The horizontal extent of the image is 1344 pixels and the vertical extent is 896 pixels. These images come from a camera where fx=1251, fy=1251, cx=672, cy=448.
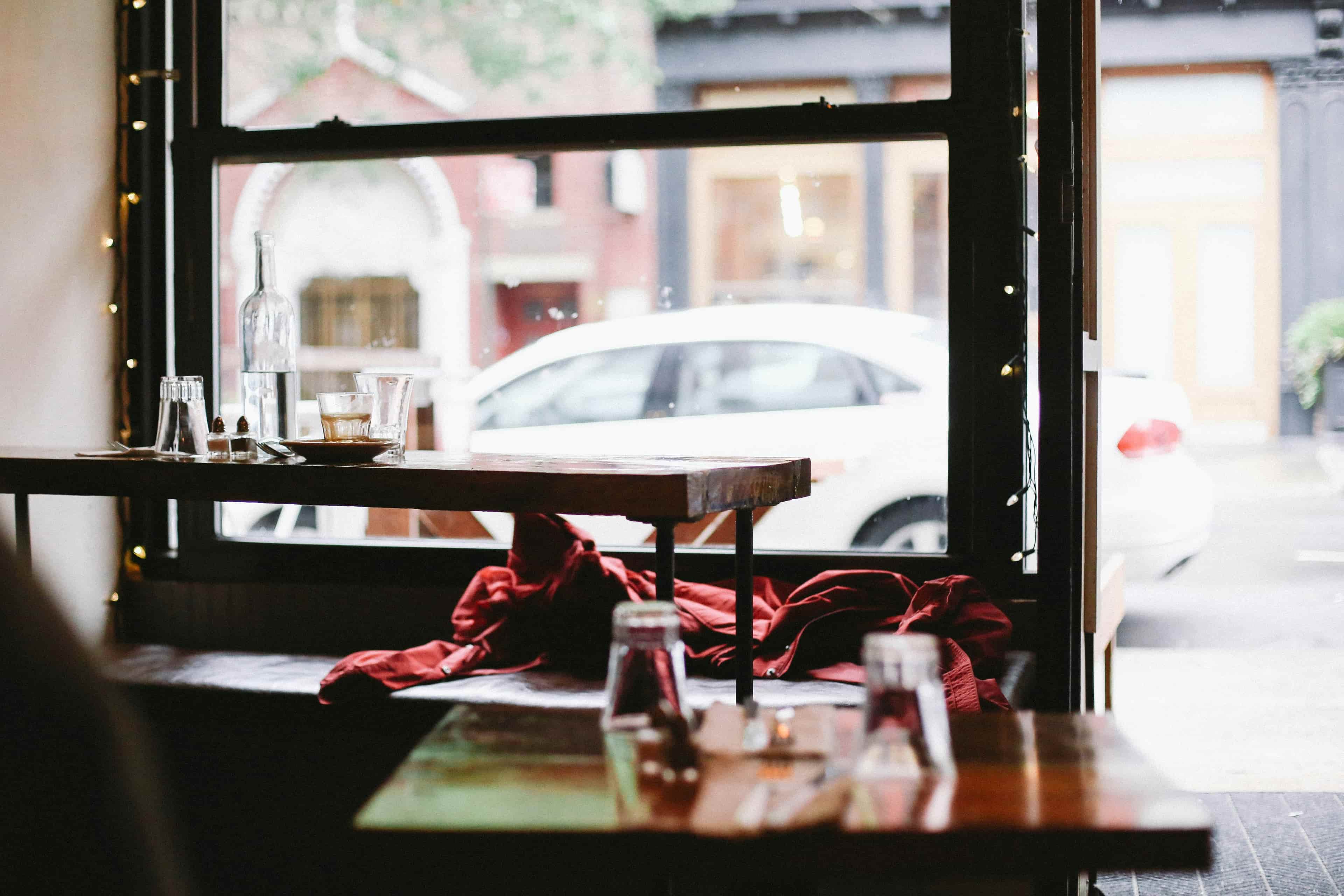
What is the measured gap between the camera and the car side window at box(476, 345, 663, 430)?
8.88 feet

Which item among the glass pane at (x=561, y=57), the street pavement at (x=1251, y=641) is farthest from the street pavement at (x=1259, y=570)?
the glass pane at (x=561, y=57)

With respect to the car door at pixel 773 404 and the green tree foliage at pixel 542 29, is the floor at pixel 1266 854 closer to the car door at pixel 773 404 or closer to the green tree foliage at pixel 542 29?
the car door at pixel 773 404

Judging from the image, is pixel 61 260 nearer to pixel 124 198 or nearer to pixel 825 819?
pixel 124 198

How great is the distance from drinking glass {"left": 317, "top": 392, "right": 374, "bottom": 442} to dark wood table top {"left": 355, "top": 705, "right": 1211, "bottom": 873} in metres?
0.98

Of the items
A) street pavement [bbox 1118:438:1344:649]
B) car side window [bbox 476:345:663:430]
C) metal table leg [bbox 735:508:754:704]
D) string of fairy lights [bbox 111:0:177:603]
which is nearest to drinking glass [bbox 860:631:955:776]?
metal table leg [bbox 735:508:754:704]

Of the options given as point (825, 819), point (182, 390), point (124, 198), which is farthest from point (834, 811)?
point (124, 198)

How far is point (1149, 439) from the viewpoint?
3.38 meters

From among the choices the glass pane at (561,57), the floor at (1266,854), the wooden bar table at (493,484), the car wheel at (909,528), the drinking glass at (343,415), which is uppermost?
the glass pane at (561,57)

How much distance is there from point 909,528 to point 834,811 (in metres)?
1.83

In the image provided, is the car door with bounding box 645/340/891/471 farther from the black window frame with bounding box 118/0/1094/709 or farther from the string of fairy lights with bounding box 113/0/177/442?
the string of fairy lights with bounding box 113/0/177/442

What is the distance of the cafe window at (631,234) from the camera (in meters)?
2.47

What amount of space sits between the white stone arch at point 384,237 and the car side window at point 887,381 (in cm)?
87

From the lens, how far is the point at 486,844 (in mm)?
792

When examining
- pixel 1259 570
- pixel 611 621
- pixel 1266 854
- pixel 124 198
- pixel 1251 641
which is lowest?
pixel 1266 854
